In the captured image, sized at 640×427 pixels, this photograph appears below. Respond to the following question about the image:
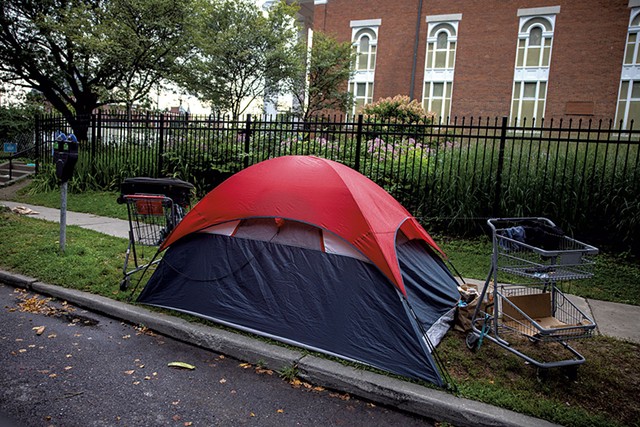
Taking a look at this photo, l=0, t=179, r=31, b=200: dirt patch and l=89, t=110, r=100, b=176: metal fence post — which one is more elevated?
l=89, t=110, r=100, b=176: metal fence post

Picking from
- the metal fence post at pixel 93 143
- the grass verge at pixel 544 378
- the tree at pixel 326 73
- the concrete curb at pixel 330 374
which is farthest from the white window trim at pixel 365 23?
the concrete curb at pixel 330 374

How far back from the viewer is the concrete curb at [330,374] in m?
3.09

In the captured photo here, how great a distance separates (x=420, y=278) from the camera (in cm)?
437

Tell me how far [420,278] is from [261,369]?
1770mm

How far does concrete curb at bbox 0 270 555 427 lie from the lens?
3092 mm

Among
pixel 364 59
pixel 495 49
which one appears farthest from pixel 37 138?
pixel 495 49

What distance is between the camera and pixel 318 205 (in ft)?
13.4

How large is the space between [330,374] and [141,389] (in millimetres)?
1480

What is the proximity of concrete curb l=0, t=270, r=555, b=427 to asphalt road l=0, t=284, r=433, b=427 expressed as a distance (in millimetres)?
75

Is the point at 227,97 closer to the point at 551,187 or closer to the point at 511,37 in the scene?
the point at 551,187

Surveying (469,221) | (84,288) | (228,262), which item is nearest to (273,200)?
(228,262)

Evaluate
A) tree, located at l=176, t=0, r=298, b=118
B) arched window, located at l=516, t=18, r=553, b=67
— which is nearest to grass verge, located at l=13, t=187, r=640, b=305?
tree, located at l=176, t=0, r=298, b=118

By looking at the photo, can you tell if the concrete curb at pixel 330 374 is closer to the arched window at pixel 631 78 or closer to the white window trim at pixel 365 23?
the arched window at pixel 631 78

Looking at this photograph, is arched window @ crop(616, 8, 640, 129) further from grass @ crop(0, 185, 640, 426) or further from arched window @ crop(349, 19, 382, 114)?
grass @ crop(0, 185, 640, 426)
